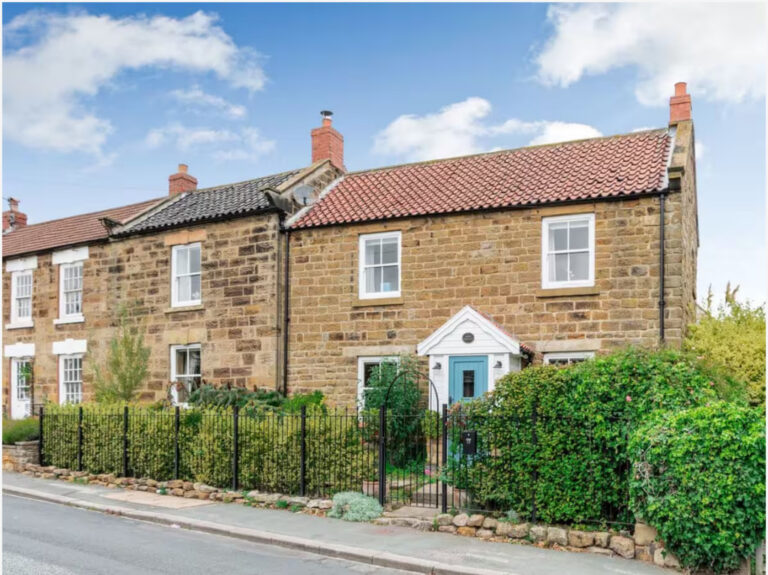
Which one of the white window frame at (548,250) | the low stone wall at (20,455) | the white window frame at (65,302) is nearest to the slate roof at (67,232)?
the white window frame at (65,302)

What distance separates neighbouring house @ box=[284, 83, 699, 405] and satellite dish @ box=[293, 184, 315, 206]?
1.25 feet

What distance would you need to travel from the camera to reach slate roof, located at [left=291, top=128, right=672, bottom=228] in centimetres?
1652

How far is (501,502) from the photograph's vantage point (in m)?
11.3

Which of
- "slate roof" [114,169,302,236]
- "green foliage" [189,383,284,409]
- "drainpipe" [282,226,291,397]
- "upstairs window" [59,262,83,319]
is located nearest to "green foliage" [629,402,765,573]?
"green foliage" [189,383,284,409]

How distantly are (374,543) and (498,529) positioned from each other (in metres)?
1.81

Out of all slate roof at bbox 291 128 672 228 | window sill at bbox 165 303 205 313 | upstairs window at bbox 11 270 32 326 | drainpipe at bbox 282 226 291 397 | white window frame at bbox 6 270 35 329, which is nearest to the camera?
slate roof at bbox 291 128 672 228

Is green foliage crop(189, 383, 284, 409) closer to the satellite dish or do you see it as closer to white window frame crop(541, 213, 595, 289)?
the satellite dish

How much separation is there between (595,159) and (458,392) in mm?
6670

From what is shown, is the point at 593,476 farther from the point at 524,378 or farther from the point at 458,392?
the point at 458,392

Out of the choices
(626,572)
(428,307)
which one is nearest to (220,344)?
(428,307)

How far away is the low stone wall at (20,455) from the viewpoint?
59.1 feet

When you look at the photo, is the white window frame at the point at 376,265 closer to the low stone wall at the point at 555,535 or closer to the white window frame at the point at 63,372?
the low stone wall at the point at 555,535

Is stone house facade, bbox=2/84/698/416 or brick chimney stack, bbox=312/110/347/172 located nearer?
stone house facade, bbox=2/84/698/416

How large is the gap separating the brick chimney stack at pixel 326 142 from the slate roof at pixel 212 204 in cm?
93
